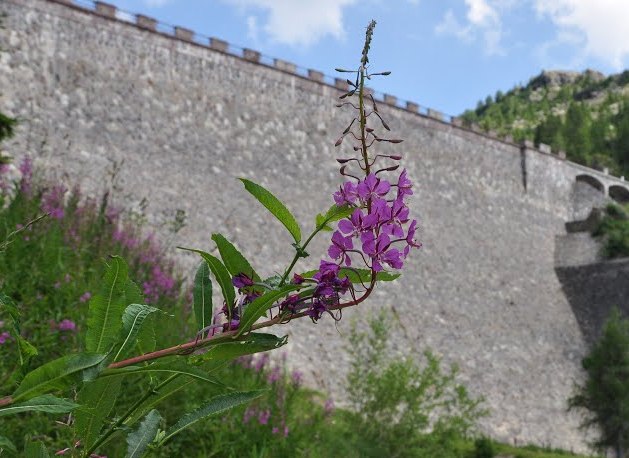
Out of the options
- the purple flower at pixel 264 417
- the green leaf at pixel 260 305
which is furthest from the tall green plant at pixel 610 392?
→ the green leaf at pixel 260 305

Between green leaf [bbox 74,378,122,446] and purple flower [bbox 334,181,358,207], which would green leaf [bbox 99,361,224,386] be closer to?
green leaf [bbox 74,378,122,446]

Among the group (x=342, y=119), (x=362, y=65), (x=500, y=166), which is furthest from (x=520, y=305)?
(x=362, y=65)

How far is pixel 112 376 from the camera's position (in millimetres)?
1170

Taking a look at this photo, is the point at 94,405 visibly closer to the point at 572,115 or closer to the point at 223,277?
the point at 223,277

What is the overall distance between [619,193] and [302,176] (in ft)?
78.9

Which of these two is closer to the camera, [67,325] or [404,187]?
[404,187]

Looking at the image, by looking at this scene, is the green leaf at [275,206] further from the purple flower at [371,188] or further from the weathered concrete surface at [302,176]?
the weathered concrete surface at [302,176]

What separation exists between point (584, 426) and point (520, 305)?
14.7ft

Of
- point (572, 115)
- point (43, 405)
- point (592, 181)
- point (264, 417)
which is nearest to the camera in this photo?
point (43, 405)

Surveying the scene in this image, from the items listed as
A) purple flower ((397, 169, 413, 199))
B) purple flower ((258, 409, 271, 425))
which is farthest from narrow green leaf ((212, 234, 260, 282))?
purple flower ((258, 409, 271, 425))

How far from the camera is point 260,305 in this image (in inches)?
45.3

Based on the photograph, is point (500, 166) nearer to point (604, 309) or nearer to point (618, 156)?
point (604, 309)

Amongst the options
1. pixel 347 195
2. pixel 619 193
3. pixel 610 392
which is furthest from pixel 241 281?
pixel 619 193

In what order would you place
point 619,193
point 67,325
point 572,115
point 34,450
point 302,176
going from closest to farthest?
point 34,450 < point 67,325 < point 302,176 < point 619,193 < point 572,115
